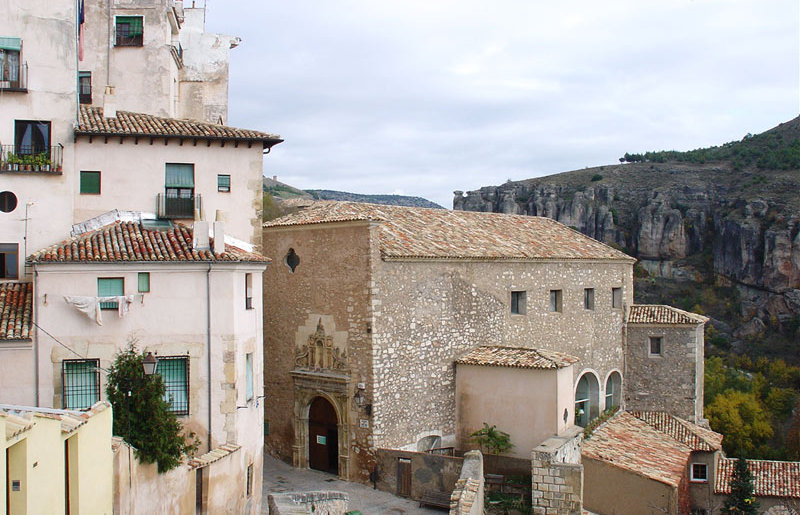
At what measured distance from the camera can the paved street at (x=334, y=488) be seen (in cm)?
2006

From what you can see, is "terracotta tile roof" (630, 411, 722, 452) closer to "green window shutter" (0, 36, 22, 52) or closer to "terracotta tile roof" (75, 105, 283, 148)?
"terracotta tile roof" (75, 105, 283, 148)

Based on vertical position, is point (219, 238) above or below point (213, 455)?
above

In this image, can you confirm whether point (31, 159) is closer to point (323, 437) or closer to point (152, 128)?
point (152, 128)

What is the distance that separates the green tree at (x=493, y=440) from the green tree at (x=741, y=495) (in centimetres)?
1030

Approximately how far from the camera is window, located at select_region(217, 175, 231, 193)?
19.7 m

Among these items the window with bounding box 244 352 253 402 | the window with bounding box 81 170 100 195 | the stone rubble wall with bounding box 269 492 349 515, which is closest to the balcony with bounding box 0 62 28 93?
the window with bounding box 81 170 100 195

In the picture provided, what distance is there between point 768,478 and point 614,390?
23.2ft

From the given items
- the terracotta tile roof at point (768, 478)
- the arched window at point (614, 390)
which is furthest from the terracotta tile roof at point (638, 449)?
the terracotta tile roof at point (768, 478)

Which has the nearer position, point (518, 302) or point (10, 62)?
point (10, 62)

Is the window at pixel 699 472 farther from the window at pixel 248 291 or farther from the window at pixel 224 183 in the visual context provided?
the window at pixel 224 183

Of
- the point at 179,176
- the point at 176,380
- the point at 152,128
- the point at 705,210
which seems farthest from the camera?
the point at 705,210

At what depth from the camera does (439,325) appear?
23.6 meters

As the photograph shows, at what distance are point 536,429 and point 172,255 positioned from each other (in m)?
11.9

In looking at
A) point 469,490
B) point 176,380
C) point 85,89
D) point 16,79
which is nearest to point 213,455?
point 176,380
